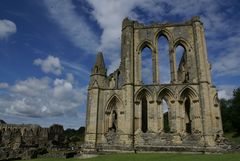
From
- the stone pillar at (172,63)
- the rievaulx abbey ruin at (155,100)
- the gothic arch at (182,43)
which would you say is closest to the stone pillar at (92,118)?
the rievaulx abbey ruin at (155,100)

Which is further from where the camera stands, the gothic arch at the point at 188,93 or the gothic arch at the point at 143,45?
the gothic arch at the point at 143,45

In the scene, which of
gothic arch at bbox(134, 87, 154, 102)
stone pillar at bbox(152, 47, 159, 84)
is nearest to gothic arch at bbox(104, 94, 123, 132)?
gothic arch at bbox(134, 87, 154, 102)

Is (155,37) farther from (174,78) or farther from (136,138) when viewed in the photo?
(136,138)

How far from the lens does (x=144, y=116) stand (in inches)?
953

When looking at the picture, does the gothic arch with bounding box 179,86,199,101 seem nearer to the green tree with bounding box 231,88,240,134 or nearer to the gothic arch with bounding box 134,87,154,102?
the gothic arch with bounding box 134,87,154,102

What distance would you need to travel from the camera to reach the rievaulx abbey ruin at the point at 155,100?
19.5 meters

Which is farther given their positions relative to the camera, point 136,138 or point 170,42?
point 170,42

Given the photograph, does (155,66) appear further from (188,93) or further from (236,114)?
(236,114)

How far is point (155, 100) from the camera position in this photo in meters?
20.6

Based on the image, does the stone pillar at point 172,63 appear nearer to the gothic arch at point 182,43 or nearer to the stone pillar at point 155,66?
the gothic arch at point 182,43

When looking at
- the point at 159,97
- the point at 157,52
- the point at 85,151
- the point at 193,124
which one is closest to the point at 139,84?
the point at 159,97

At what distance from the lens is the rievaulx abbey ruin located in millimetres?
19547

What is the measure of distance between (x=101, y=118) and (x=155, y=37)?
27.9 feet

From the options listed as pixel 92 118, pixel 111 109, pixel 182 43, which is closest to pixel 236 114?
pixel 182 43
